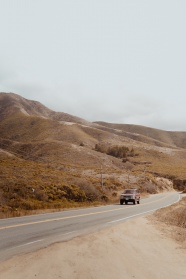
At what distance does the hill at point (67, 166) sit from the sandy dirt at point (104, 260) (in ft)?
33.9

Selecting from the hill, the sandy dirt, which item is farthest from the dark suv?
the sandy dirt

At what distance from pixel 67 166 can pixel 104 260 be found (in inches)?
2327

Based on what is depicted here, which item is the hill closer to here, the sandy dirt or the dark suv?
the dark suv

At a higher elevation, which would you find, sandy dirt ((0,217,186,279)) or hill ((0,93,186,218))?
hill ((0,93,186,218))

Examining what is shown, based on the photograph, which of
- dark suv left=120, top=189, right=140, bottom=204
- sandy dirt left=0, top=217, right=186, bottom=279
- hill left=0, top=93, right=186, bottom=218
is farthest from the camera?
dark suv left=120, top=189, right=140, bottom=204

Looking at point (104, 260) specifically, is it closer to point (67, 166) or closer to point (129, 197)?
point (129, 197)

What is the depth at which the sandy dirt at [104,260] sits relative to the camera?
755cm

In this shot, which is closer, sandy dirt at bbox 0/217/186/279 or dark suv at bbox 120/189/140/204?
sandy dirt at bbox 0/217/186/279

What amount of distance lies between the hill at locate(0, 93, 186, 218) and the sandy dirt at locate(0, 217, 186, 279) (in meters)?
10.3

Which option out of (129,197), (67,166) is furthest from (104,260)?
(67,166)

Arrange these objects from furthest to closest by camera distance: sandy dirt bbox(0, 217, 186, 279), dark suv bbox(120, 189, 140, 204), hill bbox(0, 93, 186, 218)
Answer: dark suv bbox(120, 189, 140, 204), hill bbox(0, 93, 186, 218), sandy dirt bbox(0, 217, 186, 279)

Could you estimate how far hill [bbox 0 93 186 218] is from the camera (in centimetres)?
2812

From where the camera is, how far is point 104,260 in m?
8.76

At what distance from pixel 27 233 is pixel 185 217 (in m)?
9.79
